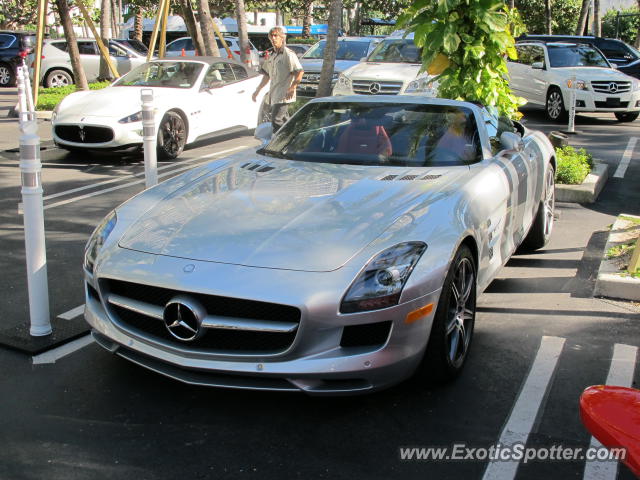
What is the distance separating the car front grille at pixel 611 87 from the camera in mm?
15852

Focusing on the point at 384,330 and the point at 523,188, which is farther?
the point at 523,188

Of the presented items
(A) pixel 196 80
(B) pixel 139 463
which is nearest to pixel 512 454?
(B) pixel 139 463

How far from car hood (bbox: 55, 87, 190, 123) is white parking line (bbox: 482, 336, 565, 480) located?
308 inches

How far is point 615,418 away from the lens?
1.91 meters

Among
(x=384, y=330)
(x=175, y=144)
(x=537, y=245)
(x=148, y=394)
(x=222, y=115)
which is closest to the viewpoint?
(x=384, y=330)

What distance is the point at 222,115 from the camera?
12484 millimetres

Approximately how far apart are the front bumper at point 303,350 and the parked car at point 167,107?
7251mm

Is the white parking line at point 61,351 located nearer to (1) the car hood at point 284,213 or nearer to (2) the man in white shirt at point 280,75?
(1) the car hood at point 284,213

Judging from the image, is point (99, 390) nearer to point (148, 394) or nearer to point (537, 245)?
point (148, 394)

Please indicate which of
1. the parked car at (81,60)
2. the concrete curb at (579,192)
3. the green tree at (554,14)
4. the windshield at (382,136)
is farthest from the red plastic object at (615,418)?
the green tree at (554,14)

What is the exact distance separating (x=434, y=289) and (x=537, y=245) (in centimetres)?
340

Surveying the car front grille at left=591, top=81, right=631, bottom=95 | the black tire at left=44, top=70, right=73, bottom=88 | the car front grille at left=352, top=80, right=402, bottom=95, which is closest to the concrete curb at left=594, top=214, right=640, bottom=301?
the car front grille at left=352, top=80, right=402, bottom=95

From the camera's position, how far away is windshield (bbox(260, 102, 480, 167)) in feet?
17.3

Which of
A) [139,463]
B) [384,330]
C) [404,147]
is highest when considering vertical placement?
[404,147]
